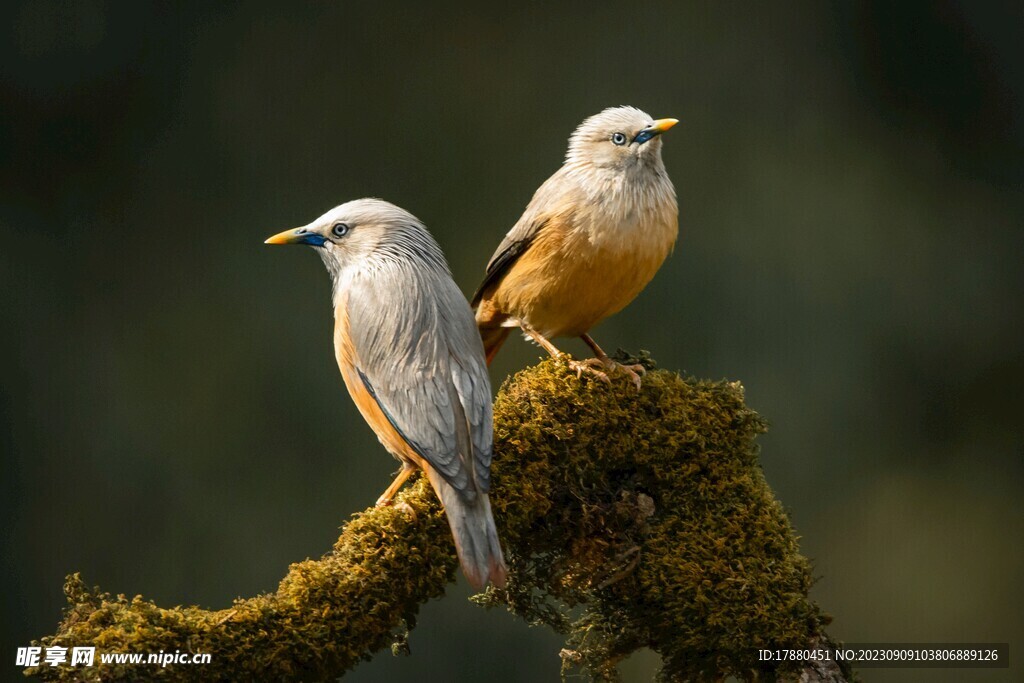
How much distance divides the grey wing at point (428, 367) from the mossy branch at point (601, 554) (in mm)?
140

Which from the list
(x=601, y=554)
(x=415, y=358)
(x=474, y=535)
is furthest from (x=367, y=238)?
(x=601, y=554)

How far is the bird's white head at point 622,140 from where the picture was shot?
Result: 333 cm

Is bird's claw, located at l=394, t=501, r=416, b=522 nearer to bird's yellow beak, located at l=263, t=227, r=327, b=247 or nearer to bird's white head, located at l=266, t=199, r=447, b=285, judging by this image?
bird's white head, located at l=266, t=199, r=447, b=285

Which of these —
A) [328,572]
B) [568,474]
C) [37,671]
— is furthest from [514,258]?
[37,671]

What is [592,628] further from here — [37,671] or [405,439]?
[37,671]

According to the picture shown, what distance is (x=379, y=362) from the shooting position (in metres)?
2.68

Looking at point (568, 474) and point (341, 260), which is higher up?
point (341, 260)

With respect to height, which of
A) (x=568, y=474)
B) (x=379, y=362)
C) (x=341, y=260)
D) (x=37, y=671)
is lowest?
(x=37, y=671)

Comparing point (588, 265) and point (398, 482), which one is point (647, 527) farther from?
point (588, 265)

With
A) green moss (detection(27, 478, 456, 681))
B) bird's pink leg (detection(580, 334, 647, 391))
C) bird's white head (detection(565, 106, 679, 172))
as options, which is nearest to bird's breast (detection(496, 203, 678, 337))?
bird's white head (detection(565, 106, 679, 172))

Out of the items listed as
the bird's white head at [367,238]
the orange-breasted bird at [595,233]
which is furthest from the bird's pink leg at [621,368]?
the bird's white head at [367,238]

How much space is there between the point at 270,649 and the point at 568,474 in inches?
33.5

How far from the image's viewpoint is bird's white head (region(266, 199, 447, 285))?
2.87 m

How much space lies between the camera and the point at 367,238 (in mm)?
2895
